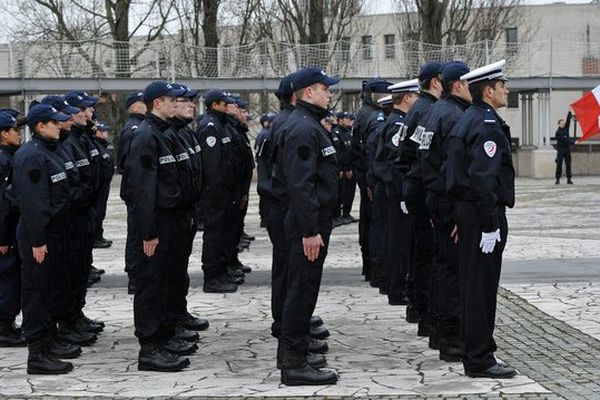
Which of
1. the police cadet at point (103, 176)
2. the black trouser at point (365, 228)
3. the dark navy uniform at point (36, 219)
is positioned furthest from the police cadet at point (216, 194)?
the dark navy uniform at point (36, 219)

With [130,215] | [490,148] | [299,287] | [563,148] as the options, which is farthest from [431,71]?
[563,148]

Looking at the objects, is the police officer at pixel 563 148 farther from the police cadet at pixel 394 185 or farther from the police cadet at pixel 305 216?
the police cadet at pixel 305 216

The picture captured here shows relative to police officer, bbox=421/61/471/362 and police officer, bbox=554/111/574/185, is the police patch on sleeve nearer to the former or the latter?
police officer, bbox=421/61/471/362

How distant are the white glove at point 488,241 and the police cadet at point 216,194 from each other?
5253 mm

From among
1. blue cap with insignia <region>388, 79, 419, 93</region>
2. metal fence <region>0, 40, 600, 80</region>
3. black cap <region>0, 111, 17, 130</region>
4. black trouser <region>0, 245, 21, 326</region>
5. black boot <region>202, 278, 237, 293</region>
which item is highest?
metal fence <region>0, 40, 600, 80</region>

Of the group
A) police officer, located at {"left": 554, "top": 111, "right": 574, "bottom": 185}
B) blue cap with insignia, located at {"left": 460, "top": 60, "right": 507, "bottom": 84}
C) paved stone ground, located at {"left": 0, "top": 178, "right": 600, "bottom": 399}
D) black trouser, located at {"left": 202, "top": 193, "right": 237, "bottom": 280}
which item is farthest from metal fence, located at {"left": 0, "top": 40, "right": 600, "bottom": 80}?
blue cap with insignia, located at {"left": 460, "top": 60, "right": 507, "bottom": 84}

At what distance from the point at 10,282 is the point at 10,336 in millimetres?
482

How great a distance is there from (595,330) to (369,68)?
84.9ft

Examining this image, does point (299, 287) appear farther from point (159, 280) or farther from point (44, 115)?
point (44, 115)

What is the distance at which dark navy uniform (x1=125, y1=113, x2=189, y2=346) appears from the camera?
8961 mm

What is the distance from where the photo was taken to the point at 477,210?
27.1 feet

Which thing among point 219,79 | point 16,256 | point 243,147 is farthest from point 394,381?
point 219,79

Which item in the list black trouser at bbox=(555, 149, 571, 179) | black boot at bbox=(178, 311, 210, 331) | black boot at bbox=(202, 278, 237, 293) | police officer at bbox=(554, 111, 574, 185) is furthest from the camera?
black trouser at bbox=(555, 149, 571, 179)

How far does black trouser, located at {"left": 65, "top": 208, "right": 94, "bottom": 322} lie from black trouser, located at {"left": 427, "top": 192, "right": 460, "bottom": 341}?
302 centimetres
